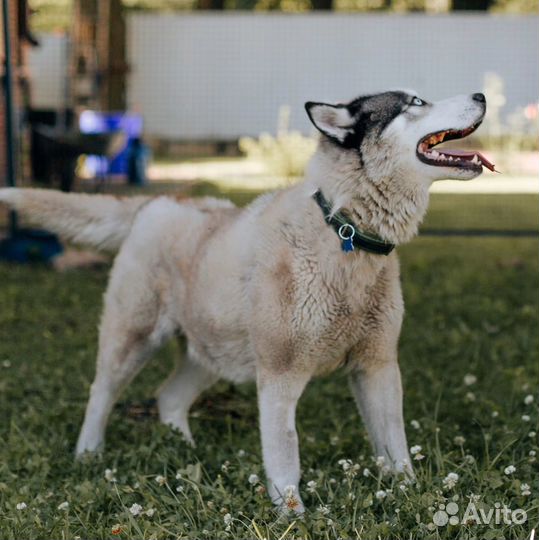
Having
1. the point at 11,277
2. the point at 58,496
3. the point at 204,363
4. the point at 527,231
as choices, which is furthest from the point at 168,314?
the point at 527,231

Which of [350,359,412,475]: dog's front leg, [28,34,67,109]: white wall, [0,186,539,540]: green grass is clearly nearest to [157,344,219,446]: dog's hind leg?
[0,186,539,540]: green grass

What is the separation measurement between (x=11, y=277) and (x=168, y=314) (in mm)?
3823

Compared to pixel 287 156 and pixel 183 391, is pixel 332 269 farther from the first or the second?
pixel 287 156

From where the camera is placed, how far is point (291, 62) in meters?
18.3

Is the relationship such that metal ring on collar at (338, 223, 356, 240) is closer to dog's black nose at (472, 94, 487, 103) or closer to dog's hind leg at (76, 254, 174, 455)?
dog's black nose at (472, 94, 487, 103)

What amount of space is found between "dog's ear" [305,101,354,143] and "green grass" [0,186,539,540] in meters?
1.18

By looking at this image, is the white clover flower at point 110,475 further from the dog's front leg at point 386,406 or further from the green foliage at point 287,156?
the green foliage at point 287,156

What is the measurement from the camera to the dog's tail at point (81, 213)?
14.3 feet

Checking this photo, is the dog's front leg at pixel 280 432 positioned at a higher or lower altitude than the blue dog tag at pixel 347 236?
lower

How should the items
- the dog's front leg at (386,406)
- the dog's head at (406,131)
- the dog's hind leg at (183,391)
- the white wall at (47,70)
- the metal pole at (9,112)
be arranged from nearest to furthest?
the dog's head at (406,131), the dog's front leg at (386,406), the dog's hind leg at (183,391), the metal pole at (9,112), the white wall at (47,70)

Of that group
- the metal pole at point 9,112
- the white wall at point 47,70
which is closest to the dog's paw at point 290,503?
the metal pole at point 9,112

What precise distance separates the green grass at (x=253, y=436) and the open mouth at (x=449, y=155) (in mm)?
1036

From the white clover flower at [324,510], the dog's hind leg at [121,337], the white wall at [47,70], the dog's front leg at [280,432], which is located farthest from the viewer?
the white wall at [47,70]

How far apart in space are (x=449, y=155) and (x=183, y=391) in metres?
1.72
